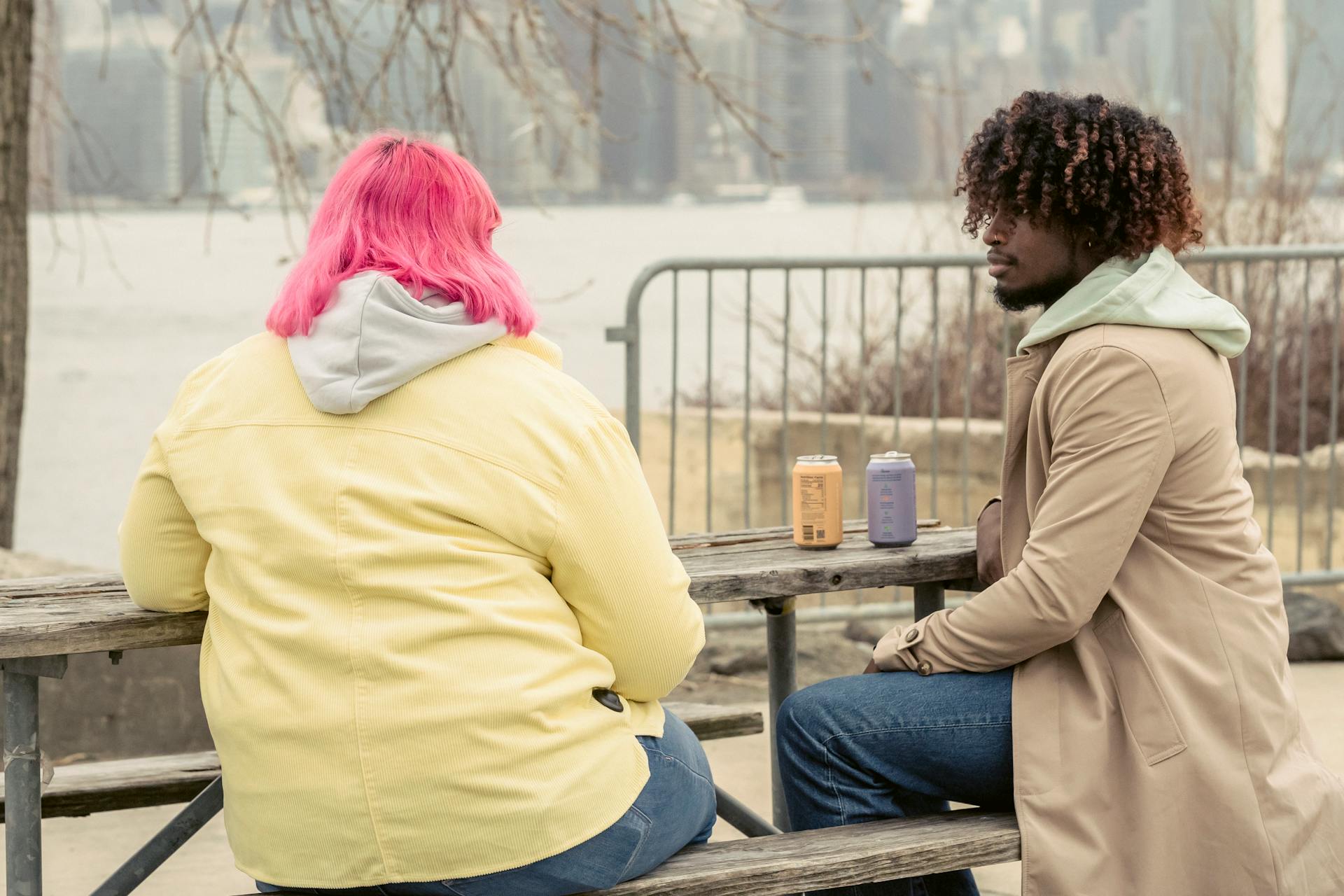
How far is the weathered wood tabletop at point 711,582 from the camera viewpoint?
2.16m

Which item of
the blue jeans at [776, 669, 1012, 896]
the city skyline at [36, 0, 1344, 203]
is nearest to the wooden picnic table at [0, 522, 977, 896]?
the blue jeans at [776, 669, 1012, 896]

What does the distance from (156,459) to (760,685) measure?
11.1 ft

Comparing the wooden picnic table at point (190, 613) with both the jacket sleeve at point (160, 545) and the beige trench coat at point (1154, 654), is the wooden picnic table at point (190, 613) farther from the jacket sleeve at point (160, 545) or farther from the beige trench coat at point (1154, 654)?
the beige trench coat at point (1154, 654)

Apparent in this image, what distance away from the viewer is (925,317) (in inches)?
327

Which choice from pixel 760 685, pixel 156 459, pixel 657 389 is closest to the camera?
pixel 156 459

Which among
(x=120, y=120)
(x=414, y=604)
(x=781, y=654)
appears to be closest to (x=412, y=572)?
(x=414, y=604)

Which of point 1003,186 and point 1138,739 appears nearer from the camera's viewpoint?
point 1138,739

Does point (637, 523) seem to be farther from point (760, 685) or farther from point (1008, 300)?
point (760, 685)

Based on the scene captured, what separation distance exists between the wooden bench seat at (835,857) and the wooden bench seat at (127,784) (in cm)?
116

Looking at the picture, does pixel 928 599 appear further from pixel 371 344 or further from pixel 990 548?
pixel 371 344

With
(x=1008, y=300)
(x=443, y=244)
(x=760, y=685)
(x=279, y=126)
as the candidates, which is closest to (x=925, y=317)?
(x=760, y=685)

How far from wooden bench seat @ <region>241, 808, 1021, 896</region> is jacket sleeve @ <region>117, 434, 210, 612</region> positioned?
0.78 metres

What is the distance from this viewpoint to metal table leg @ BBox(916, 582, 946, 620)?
286cm

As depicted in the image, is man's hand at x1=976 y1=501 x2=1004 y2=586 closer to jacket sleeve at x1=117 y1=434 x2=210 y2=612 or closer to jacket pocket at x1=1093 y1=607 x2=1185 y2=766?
jacket pocket at x1=1093 y1=607 x2=1185 y2=766
